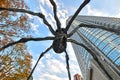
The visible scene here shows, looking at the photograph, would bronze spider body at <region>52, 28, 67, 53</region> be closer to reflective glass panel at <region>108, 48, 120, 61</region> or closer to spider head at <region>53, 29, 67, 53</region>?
spider head at <region>53, 29, 67, 53</region>

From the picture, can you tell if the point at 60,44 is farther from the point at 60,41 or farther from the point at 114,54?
the point at 114,54

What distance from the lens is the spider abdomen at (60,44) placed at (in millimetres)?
4791

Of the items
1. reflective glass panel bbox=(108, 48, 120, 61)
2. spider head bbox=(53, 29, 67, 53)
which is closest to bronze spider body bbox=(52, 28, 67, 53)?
spider head bbox=(53, 29, 67, 53)

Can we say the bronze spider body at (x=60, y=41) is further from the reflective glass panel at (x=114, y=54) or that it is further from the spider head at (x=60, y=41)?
the reflective glass panel at (x=114, y=54)

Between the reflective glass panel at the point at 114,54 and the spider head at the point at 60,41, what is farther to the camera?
the reflective glass panel at the point at 114,54

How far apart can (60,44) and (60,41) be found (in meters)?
0.06

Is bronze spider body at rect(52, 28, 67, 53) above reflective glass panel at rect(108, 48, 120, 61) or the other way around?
above

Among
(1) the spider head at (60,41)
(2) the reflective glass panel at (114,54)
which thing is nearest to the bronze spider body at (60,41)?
(1) the spider head at (60,41)

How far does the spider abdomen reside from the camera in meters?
4.79

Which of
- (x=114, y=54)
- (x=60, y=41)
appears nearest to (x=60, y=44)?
(x=60, y=41)

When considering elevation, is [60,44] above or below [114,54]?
above

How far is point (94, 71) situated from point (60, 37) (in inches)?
687

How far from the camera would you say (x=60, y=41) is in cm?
479

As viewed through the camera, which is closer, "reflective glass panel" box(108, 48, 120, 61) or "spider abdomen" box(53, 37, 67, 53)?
"spider abdomen" box(53, 37, 67, 53)
